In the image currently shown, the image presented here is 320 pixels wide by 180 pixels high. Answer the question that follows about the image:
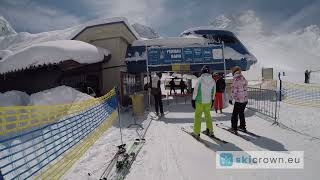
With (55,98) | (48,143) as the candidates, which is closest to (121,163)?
(48,143)

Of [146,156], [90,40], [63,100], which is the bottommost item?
[146,156]

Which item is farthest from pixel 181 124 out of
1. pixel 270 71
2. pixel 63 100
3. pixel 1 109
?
pixel 270 71

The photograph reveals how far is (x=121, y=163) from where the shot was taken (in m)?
5.38

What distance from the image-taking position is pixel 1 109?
12.2 feet

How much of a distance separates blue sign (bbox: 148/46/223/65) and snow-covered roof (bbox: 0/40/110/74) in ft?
10.7

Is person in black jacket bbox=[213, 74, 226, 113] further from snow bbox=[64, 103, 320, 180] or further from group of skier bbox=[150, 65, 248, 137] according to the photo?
group of skier bbox=[150, 65, 248, 137]

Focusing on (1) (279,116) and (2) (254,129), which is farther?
(1) (279,116)

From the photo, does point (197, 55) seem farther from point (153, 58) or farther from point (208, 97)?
point (208, 97)

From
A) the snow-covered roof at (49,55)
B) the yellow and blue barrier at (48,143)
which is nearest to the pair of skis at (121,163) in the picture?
the yellow and blue barrier at (48,143)

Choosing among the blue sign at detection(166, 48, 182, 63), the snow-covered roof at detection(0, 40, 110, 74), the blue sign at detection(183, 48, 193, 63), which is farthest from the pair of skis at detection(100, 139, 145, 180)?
the blue sign at detection(183, 48, 193, 63)

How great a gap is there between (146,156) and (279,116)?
Answer: 698cm

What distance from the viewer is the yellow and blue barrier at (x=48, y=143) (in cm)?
424

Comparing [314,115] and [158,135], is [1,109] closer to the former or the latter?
[158,135]

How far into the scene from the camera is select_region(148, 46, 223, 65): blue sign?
15.1m
